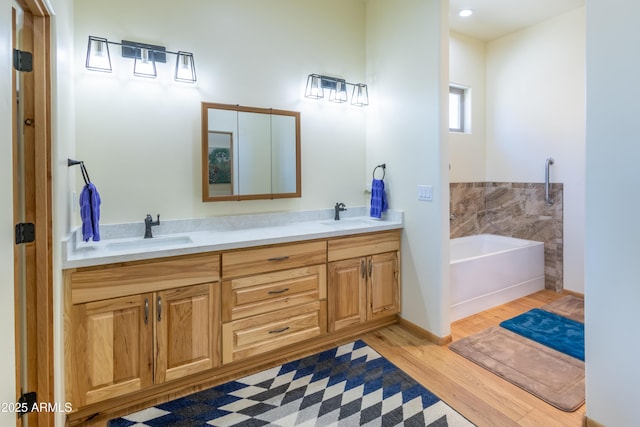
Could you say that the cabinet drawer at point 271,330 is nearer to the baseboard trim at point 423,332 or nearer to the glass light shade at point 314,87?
the baseboard trim at point 423,332

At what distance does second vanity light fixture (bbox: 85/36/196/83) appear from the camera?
82.7 inches

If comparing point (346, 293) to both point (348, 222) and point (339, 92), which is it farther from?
point (339, 92)

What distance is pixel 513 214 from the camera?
4094 mm

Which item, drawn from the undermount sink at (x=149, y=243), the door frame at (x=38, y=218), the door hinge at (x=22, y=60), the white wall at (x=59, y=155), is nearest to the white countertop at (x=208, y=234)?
the undermount sink at (x=149, y=243)

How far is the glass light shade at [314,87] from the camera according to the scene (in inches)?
116

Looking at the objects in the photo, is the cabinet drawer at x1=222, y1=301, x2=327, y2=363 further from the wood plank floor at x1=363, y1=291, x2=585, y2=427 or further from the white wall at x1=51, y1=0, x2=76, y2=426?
the white wall at x1=51, y1=0, x2=76, y2=426

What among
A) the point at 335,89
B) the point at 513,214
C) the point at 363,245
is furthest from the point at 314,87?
the point at 513,214

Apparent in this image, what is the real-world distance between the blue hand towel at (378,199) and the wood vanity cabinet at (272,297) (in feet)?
2.44

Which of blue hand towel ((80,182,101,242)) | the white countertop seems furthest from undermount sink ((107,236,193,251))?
blue hand towel ((80,182,101,242))

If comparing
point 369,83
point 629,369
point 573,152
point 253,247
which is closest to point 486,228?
point 573,152

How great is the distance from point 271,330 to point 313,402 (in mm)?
563

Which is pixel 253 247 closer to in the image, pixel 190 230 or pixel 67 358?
pixel 190 230

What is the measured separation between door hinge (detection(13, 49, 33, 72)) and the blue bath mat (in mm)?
3622

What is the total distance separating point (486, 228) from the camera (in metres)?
4.37
